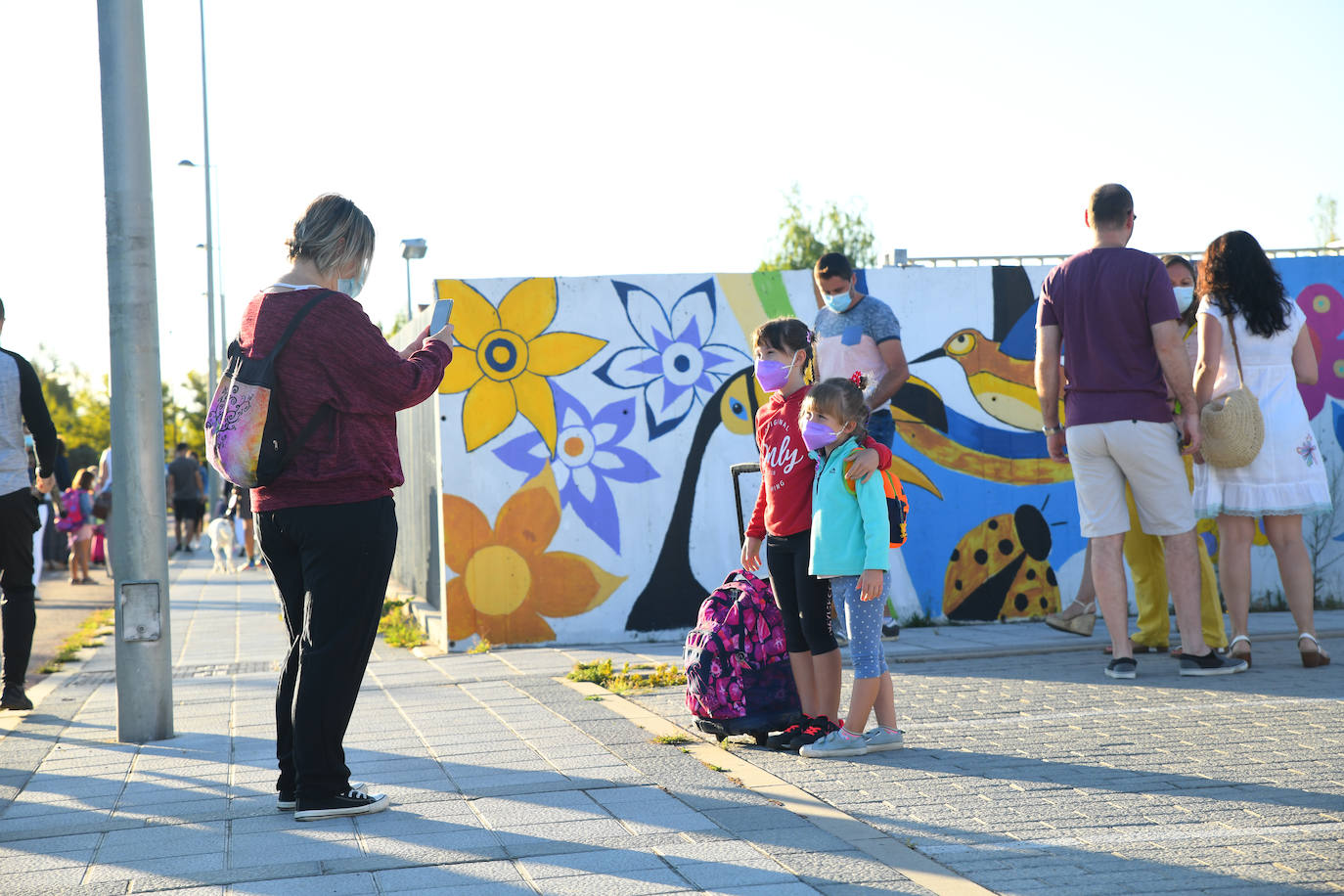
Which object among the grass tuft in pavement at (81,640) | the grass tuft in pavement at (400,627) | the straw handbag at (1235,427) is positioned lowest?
the grass tuft in pavement at (81,640)

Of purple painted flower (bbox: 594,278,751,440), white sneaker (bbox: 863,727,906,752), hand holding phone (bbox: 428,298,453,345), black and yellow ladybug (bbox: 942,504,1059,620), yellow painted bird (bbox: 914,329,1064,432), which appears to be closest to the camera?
hand holding phone (bbox: 428,298,453,345)

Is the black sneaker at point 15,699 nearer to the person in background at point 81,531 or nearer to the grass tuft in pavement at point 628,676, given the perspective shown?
the grass tuft in pavement at point 628,676

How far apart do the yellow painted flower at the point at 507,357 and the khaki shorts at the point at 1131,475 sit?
3.34 metres

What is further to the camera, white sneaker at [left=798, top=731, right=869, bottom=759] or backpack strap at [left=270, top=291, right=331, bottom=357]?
white sneaker at [left=798, top=731, right=869, bottom=759]

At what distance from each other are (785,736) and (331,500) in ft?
6.66

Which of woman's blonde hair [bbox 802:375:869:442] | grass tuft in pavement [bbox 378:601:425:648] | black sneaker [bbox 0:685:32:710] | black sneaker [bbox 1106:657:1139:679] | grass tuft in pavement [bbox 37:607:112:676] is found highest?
woman's blonde hair [bbox 802:375:869:442]

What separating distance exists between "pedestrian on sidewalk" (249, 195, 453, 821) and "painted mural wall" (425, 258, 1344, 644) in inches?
155

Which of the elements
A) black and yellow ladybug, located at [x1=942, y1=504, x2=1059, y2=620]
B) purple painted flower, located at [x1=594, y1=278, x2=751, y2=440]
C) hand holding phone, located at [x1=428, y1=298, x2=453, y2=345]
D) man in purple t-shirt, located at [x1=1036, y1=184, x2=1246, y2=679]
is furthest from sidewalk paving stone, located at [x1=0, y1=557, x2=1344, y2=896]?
purple painted flower, located at [x1=594, y1=278, x2=751, y2=440]

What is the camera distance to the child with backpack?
17.0 meters

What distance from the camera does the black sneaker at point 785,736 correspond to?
5.01 metres

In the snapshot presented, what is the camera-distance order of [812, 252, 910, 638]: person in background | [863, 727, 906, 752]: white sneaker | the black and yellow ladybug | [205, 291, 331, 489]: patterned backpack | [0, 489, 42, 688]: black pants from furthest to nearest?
the black and yellow ladybug
[812, 252, 910, 638]: person in background
[0, 489, 42, 688]: black pants
[863, 727, 906, 752]: white sneaker
[205, 291, 331, 489]: patterned backpack

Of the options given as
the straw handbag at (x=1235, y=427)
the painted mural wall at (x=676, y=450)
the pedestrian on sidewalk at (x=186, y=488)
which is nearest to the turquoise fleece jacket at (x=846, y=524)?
the straw handbag at (x=1235, y=427)

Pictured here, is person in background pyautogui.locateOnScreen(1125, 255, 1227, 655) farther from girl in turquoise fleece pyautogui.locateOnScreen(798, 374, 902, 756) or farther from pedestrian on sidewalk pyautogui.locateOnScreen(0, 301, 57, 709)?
pedestrian on sidewalk pyautogui.locateOnScreen(0, 301, 57, 709)

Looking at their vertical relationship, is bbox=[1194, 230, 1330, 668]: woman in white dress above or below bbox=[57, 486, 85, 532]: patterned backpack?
above
